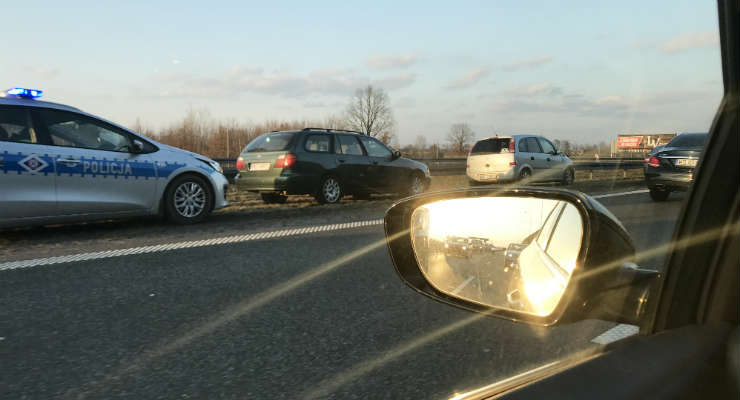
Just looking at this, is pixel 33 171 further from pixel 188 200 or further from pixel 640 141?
pixel 640 141

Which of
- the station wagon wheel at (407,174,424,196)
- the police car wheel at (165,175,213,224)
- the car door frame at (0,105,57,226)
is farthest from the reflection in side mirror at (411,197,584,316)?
the station wagon wheel at (407,174,424,196)

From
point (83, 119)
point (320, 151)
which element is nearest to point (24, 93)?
point (83, 119)

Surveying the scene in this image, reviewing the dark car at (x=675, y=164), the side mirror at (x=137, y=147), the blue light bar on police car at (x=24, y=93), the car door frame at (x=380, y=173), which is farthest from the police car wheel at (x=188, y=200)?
the dark car at (x=675, y=164)

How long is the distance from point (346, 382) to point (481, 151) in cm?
1149

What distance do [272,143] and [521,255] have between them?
987cm

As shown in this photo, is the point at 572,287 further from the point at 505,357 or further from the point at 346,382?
the point at 505,357

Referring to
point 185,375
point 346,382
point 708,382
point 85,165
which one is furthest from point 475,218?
point 85,165

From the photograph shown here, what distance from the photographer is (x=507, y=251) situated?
119 centimetres

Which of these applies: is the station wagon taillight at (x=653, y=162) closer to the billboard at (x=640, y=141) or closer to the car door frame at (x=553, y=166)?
the billboard at (x=640, y=141)

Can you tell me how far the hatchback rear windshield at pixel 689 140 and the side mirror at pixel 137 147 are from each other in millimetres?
7038

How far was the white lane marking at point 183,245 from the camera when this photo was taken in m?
4.84

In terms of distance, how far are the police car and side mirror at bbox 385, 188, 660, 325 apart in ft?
20.6

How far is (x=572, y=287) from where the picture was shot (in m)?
0.95

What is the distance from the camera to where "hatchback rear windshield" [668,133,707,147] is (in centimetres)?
95
